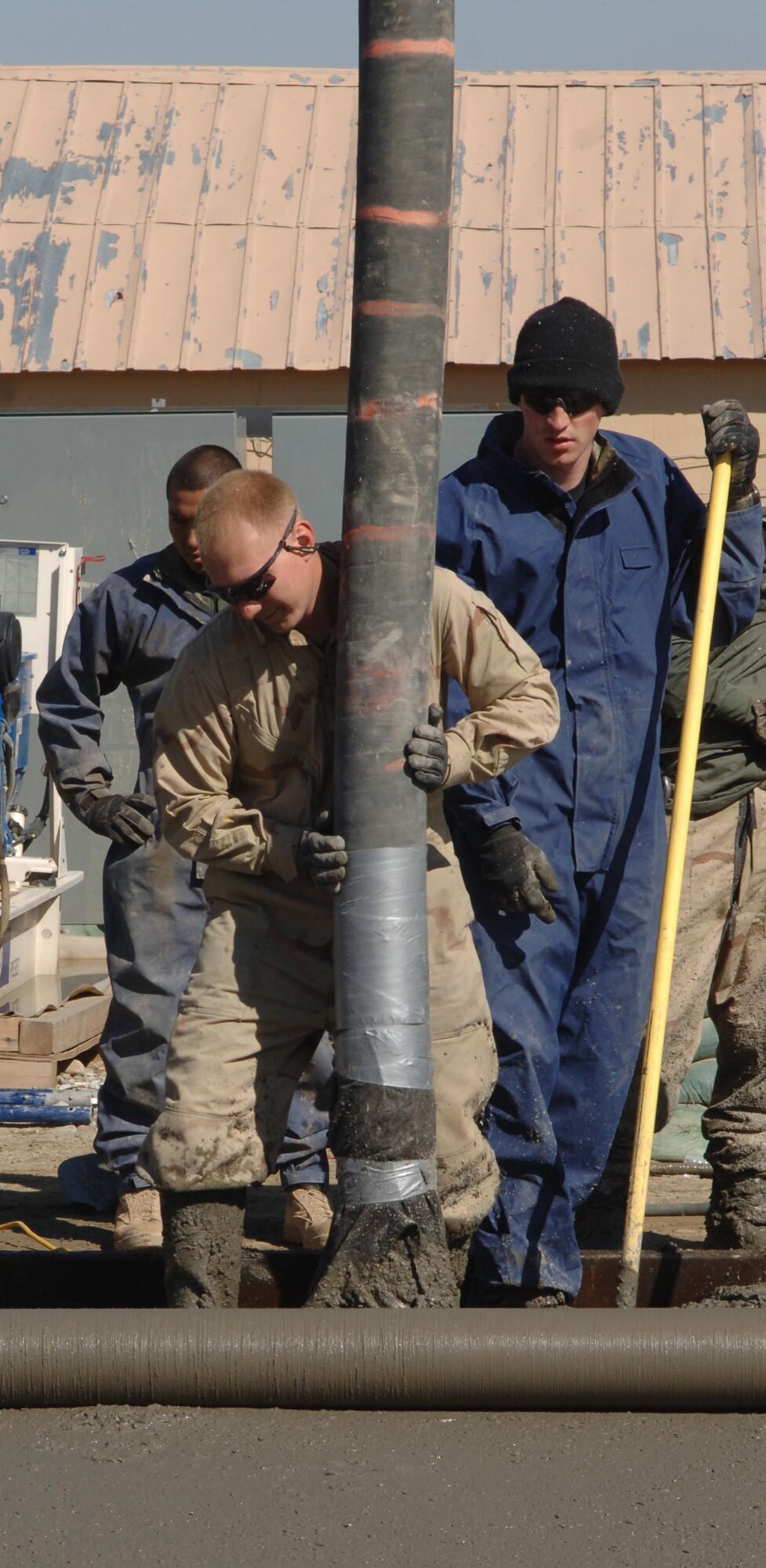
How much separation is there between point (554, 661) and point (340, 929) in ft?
3.06

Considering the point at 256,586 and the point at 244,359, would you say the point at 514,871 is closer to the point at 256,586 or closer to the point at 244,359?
the point at 256,586

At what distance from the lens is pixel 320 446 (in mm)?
8781

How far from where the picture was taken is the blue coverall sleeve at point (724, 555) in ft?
13.3

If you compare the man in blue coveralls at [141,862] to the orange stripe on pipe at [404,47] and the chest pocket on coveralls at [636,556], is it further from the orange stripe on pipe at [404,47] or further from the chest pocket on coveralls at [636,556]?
the orange stripe on pipe at [404,47]

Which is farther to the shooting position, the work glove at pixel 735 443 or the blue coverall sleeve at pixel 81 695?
the blue coverall sleeve at pixel 81 695

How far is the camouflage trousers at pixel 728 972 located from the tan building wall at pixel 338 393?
13.6ft

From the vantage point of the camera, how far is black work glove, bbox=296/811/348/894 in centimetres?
330

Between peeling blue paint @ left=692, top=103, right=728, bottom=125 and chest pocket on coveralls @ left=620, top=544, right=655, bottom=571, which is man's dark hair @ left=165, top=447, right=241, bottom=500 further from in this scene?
peeling blue paint @ left=692, top=103, right=728, bottom=125

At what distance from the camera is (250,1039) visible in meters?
3.41

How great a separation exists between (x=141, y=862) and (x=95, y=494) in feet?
15.1

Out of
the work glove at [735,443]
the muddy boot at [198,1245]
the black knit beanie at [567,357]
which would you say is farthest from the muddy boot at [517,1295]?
the black knit beanie at [567,357]

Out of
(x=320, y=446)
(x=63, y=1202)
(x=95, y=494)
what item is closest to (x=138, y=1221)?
(x=63, y=1202)

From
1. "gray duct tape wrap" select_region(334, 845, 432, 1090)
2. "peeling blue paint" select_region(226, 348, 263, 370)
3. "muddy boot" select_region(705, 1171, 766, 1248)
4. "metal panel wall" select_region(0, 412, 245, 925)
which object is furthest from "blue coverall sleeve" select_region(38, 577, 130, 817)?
"peeling blue paint" select_region(226, 348, 263, 370)

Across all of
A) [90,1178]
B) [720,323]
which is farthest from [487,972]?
[720,323]
